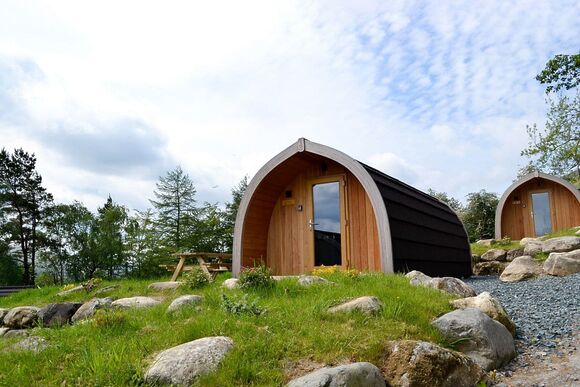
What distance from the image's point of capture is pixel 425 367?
341cm

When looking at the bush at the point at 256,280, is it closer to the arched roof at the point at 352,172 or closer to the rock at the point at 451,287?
the rock at the point at 451,287

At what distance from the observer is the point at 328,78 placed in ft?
23.7

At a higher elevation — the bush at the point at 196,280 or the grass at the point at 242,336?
the bush at the point at 196,280

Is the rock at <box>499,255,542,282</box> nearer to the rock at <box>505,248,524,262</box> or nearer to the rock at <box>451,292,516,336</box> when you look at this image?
the rock at <box>505,248,524,262</box>

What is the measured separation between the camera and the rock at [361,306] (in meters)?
4.28

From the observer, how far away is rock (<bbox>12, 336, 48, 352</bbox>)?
13.8ft

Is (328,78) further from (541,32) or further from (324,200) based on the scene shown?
(541,32)

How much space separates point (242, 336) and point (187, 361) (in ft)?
1.80

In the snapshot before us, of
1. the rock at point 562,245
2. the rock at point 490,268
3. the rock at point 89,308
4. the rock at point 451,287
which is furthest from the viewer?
the rock at point 490,268

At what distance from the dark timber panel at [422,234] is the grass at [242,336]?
3.07 m

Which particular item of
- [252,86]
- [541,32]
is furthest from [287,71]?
[541,32]

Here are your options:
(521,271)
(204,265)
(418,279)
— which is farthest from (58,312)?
(521,271)

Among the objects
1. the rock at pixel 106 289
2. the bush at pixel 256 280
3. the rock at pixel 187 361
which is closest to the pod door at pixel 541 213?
the bush at pixel 256 280

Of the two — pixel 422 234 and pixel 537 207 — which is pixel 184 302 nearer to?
pixel 422 234
